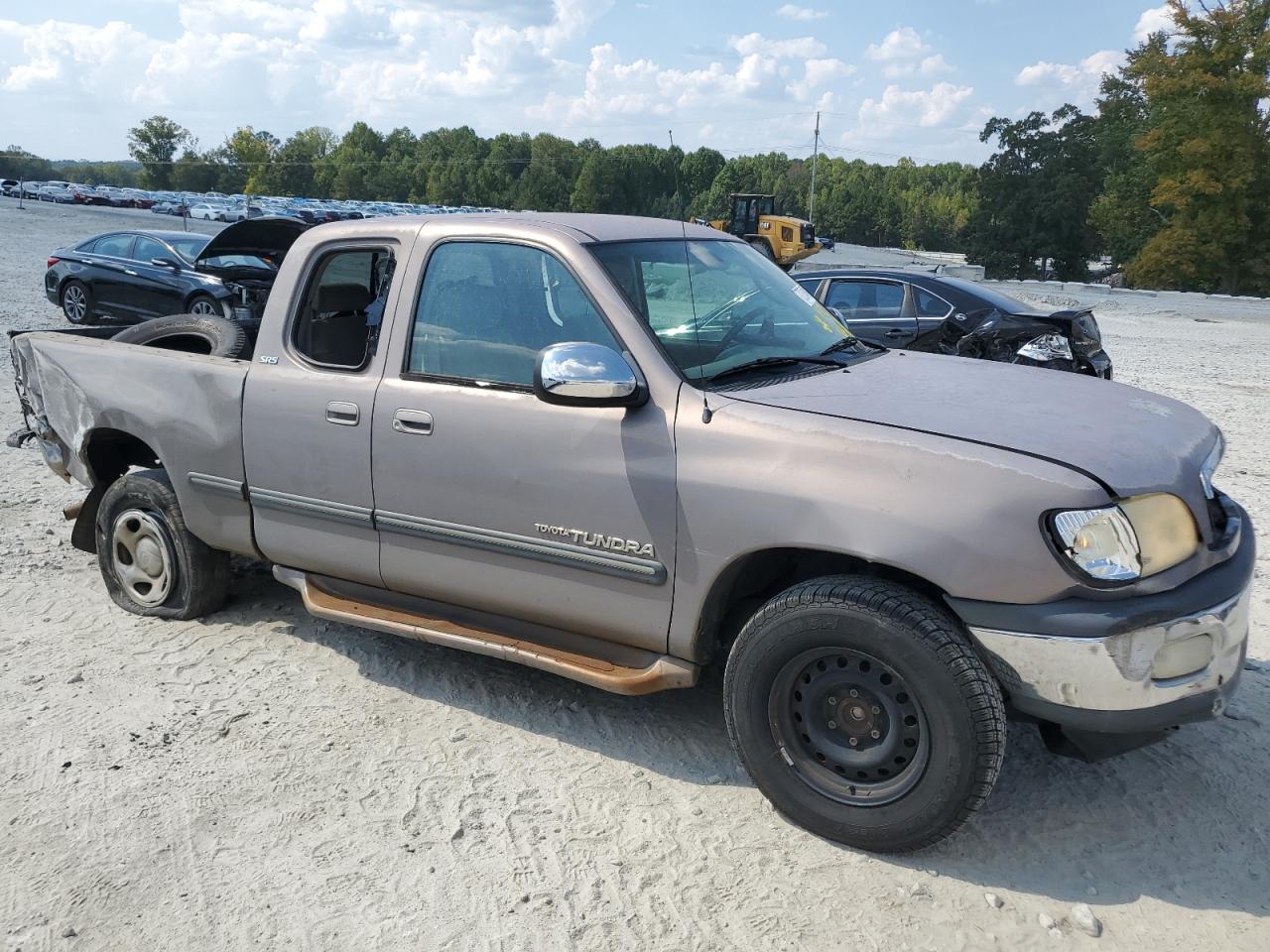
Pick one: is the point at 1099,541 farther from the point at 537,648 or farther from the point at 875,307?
the point at 875,307

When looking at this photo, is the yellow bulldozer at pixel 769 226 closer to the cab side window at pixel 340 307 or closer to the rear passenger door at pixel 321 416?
the cab side window at pixel 340 307

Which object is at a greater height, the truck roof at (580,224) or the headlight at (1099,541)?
the truck roof at (580,224)

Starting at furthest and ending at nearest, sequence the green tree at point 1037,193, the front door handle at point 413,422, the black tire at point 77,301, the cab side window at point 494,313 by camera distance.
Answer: the green tree at point 1037,193, the black tire at point 77,301, the front door handle at point 413,422, the cab side window at point 494,313

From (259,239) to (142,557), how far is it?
87.7 inches

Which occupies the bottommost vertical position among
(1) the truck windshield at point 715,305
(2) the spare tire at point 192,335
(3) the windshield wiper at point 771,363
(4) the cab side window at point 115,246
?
(4) the cab side window at point 115,246

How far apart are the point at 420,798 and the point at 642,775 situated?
79 centimetres

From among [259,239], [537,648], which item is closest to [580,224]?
[537,648]

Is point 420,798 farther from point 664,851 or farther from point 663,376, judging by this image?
point 663,376

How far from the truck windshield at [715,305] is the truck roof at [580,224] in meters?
0.06

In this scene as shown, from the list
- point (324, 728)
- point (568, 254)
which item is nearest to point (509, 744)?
point (324, 728)

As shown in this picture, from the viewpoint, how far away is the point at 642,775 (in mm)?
3729

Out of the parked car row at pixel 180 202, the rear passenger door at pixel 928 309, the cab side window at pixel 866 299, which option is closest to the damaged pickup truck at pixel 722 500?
the rear passenger door at pixel 928 309

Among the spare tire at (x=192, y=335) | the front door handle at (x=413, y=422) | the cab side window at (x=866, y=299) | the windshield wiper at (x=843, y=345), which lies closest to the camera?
the front door handle at (x=413, y=422)

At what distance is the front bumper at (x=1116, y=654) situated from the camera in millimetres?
2857
